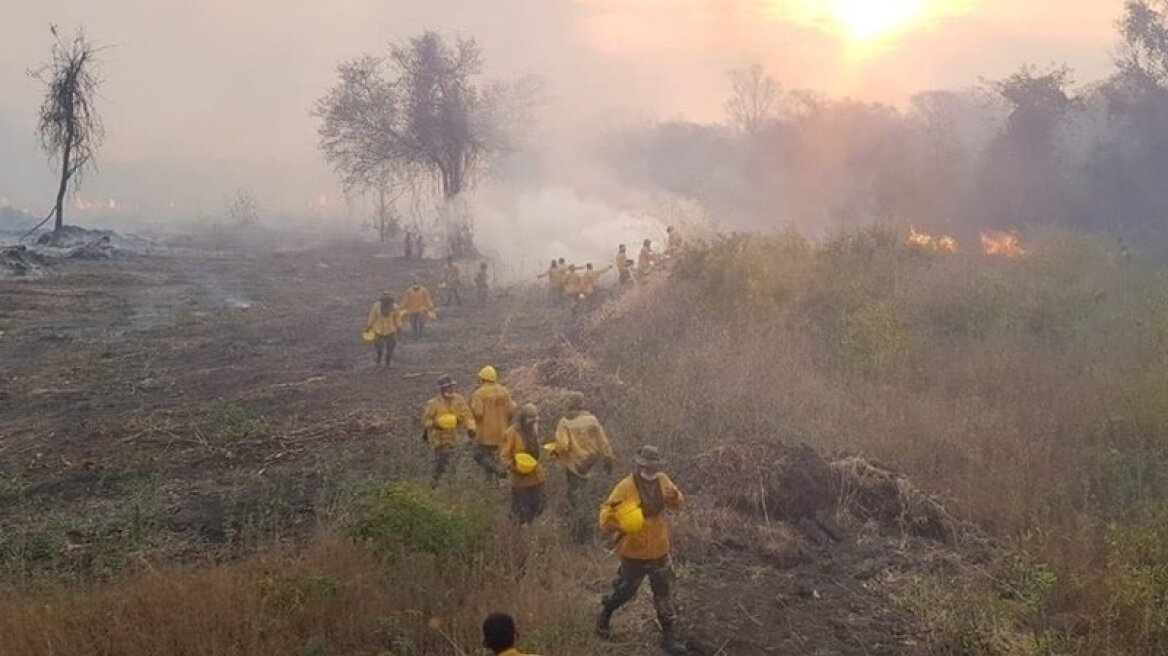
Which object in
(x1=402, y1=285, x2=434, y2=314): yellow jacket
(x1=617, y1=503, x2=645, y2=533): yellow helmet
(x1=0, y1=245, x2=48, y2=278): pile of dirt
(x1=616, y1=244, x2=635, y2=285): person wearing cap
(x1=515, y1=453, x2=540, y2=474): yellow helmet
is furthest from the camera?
(x1=0, y1=245, x2=48, y2=278): pile of dirt

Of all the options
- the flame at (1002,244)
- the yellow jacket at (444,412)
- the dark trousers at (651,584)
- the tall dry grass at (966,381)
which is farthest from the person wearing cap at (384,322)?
the flame at (1002,244)

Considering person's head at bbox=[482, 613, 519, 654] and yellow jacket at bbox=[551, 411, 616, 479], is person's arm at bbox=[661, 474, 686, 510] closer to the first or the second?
yellow jacket at bbox=[551, 411, 616, 479]

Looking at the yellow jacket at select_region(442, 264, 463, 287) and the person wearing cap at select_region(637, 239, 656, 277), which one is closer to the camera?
the person wearing cap at select_region(637, 239, 656, 277)

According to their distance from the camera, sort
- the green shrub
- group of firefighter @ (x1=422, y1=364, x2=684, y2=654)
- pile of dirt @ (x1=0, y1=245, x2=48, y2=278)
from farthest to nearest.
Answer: pile of dirt @ (x1=0, y1=245, x2=48, y2=278) < the green shrub < group of firefighter @ (x1=422, y1=364, x2=684, y2=654)

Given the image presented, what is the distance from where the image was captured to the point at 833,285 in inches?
659

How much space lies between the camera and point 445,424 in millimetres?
9266

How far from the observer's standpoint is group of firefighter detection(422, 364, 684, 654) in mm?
6152

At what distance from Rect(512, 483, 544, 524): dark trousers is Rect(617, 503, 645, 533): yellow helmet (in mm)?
2161

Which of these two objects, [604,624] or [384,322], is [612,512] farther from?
[384,322]

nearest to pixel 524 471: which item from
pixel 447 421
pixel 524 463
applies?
pixel 524 463

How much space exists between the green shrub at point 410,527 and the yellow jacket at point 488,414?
7.53 ft

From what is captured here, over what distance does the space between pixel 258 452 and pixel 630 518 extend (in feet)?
22.0

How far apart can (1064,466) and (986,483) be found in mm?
1168

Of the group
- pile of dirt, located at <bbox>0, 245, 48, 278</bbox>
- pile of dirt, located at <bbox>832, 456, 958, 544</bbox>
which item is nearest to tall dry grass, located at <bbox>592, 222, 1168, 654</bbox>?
pile of dirt, located at <bbox>832, 456, 958, 544</bbox>
